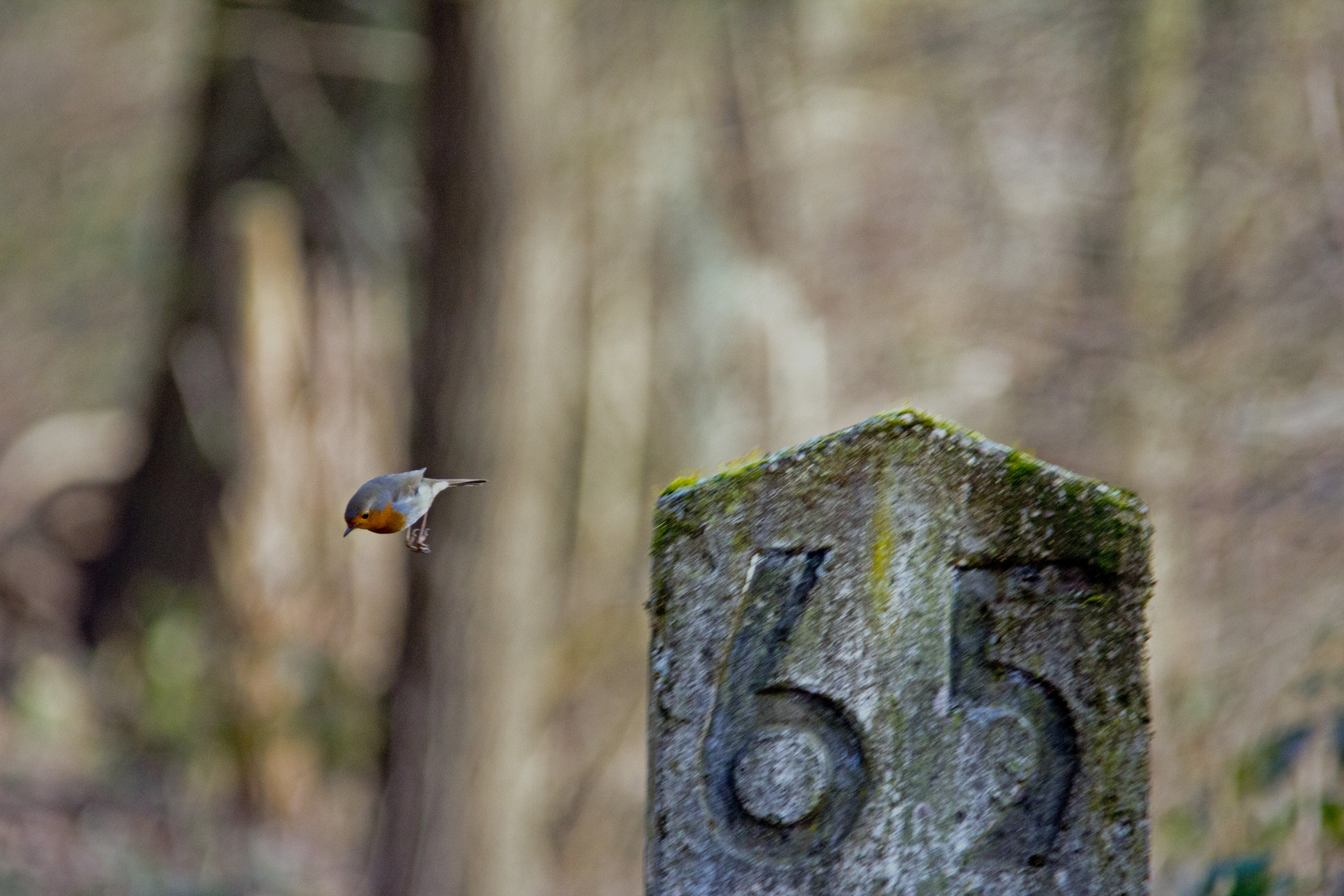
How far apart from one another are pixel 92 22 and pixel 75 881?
12.7 meters

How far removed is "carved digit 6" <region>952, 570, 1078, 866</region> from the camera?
7.26 ft

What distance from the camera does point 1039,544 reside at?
220 cm

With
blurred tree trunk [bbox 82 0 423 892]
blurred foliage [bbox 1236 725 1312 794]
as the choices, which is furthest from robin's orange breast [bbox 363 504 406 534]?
blurred tree trunk [bbox 82 0 423 892]

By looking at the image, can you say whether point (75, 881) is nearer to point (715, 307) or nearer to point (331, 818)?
point (331, 818)

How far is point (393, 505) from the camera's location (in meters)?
2.36

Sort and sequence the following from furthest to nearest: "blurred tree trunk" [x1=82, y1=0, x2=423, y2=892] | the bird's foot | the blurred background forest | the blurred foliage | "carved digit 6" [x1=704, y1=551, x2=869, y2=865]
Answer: "blurred tree trunk" [x1=82, y1=0, x2=423, y2=892]
the blurred background forest
the blurred foliage
the bird's foot
"carved digit 6" [x1=704, y1=551, x2=869, y2=865]

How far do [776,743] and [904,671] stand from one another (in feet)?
0.74

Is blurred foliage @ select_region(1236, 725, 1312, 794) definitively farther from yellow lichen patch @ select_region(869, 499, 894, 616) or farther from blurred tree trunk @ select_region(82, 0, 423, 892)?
blurred tree trunk @ select_region(82, 0, 423, 892)

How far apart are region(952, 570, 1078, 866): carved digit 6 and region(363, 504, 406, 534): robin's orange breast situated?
89 centimetres

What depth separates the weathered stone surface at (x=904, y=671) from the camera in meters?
2.19

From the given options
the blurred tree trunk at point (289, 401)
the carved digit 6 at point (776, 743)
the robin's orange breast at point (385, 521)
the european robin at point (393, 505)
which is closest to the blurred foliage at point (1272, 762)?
the carved digit 6 at point (776, 743)

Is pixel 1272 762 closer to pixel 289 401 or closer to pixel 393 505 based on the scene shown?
pixel 393 505

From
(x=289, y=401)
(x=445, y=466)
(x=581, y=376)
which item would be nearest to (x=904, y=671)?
(x=445, y=466)

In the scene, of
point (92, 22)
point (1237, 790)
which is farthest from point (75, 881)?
point (92, 22)
